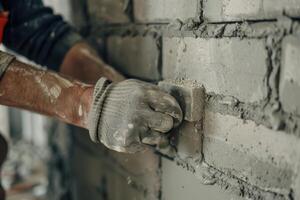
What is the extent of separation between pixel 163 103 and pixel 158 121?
6cm

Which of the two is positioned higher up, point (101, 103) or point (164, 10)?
point (164, 10)

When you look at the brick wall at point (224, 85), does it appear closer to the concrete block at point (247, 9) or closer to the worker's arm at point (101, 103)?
the concrete block at point (247, 9)

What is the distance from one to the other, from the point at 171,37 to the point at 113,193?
985 millimetres

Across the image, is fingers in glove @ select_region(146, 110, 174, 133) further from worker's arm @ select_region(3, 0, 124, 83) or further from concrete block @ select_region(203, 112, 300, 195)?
worker's arm @ select_region(3, 0, 124, 83)

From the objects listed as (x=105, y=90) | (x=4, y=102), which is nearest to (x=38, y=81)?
(x=4, y=102)

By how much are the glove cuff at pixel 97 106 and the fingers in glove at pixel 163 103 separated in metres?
0.17

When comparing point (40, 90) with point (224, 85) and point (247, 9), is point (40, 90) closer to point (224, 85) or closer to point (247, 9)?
point (224, 85)

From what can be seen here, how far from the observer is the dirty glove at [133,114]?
3.66 feet

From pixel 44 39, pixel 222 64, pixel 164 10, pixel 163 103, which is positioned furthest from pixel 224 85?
pixel 44 39

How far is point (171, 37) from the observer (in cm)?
130

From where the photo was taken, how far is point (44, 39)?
179cm

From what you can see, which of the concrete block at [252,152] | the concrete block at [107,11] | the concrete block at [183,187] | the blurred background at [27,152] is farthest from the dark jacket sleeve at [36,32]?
the concrete block at [252,152]

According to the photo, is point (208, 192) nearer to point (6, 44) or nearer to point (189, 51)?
point (189, 51)

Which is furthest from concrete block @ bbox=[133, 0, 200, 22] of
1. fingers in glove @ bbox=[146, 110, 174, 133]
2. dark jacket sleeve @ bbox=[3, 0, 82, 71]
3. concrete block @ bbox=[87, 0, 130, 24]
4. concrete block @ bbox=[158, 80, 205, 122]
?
dark jacket sleeve @ bbox=[3, 0, 82, 71]
